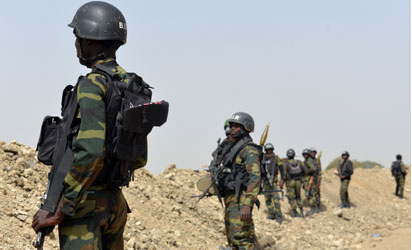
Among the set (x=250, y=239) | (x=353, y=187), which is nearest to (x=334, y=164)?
(x=353, y=187)

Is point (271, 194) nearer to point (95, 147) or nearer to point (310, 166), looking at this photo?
point (310, 166)

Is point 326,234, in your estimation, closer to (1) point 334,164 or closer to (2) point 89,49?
(2) point 89,49

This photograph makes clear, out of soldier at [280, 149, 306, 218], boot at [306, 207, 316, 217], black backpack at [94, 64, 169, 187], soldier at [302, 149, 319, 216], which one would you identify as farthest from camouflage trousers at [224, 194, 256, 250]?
soldier at [302, 149, 319, 216]

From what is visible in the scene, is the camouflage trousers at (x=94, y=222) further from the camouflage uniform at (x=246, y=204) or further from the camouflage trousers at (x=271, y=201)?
the camouflage trousers at (x=271, y=201)

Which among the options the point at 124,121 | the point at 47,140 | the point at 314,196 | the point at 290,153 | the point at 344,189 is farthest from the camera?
the point at 344,189

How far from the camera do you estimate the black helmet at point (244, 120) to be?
25.1 feet

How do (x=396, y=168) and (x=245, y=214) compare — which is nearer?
(x=245, y=214)

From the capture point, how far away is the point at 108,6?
11.9ft

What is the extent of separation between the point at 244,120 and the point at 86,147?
479cm

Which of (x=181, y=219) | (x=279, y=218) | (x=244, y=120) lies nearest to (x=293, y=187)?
(x=279, y=218)

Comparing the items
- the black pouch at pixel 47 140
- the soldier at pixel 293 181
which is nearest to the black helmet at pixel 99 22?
the black pouch at pixel 47 140

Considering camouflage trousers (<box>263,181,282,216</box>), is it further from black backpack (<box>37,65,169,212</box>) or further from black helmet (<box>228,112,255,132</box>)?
black backpack (<box>37,65,169,212</box>)

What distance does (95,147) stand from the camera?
123 inches

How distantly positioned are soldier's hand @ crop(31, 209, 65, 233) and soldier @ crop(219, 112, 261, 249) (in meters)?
3.74
